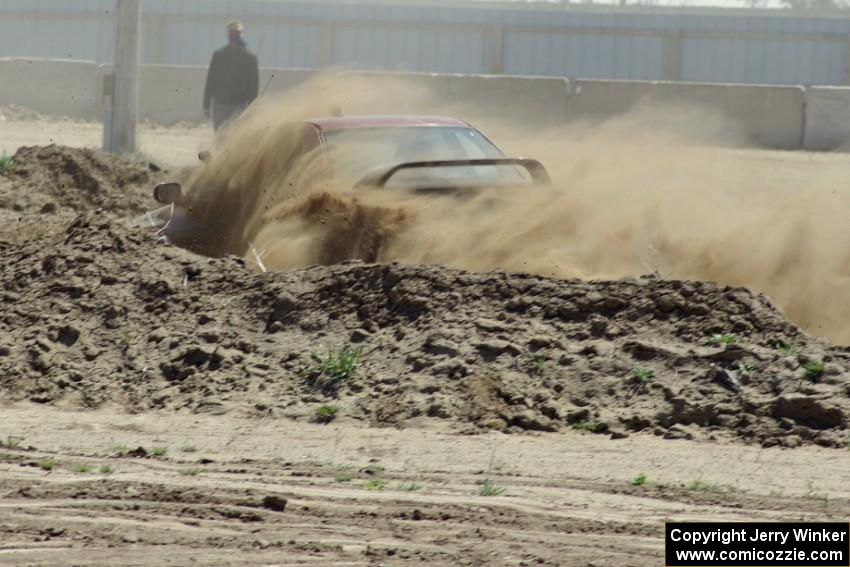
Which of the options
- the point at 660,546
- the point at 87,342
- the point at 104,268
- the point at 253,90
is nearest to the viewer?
the point at 660,546

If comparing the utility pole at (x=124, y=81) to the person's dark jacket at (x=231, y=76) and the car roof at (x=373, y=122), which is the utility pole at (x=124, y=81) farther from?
the car roof at (x=373, y=122)

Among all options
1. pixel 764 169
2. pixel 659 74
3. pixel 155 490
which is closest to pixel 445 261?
pixel 155 490

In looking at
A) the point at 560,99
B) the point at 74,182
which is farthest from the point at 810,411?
the point at 560,99

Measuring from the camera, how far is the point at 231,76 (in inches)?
770

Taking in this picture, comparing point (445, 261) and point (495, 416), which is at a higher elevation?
point (445, 261)

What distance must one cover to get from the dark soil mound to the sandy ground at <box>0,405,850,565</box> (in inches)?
295

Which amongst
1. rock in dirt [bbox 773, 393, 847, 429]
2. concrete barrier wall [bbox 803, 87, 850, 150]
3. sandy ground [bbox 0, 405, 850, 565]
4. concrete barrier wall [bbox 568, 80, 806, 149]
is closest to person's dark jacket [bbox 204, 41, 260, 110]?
concrete barrier wall [bbox 568, 80, 806, 149]

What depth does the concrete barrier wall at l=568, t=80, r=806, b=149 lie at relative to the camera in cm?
2445

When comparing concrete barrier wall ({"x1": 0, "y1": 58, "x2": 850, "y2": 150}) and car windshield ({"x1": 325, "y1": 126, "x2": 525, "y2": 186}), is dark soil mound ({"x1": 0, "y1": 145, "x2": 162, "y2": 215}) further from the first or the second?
concrete barrier wall ({"x1": 0, "y1": 58, "x2": 850, "y2": 150})

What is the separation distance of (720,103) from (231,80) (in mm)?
9706

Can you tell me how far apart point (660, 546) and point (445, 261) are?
14.7ft

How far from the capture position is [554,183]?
10.9 meters

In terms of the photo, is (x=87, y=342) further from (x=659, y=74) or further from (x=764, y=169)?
(x=659, y=74)

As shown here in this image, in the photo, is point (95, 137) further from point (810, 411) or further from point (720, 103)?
point (810, 411)
